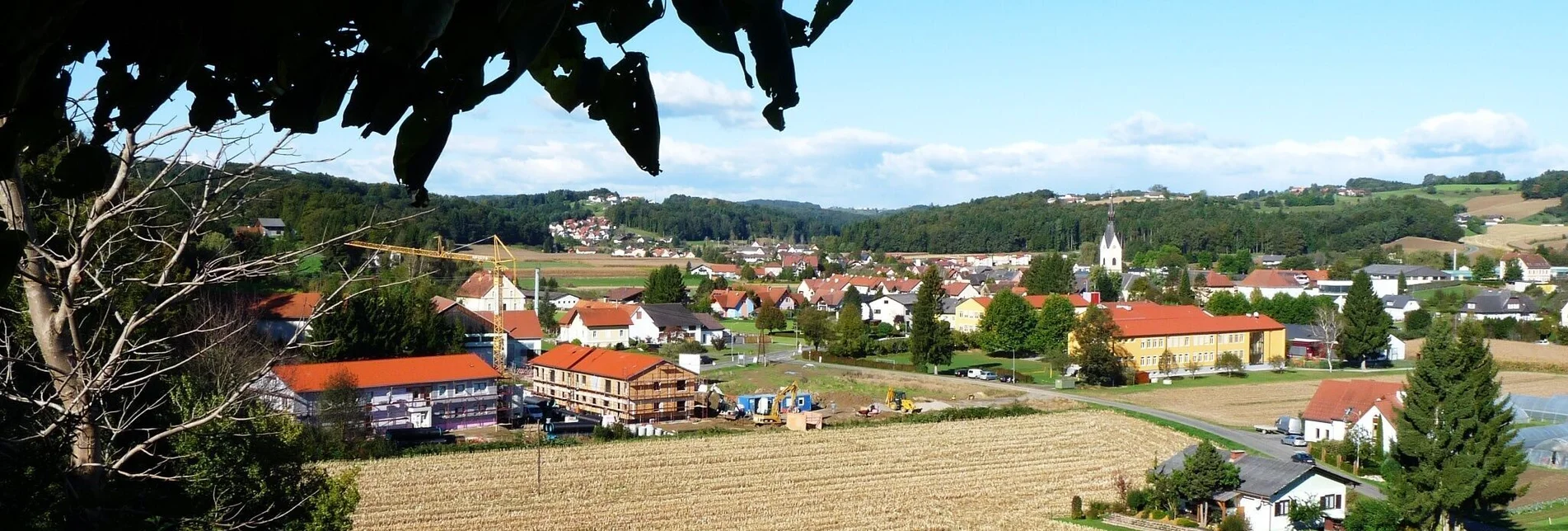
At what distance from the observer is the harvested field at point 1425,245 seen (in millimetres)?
112744

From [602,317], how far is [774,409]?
23.6m

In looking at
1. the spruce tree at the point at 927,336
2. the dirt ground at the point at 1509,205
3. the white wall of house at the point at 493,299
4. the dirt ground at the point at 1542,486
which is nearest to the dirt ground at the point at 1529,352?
the spruce tree at the point at 927,336

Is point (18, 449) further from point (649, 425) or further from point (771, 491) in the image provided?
point (649, 425)

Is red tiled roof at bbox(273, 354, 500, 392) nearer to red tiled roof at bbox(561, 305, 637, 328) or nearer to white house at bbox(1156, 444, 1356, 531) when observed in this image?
red tiled roof at bbox(561, 305, 637, 328)

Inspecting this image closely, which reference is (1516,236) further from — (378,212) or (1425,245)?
(378,212)

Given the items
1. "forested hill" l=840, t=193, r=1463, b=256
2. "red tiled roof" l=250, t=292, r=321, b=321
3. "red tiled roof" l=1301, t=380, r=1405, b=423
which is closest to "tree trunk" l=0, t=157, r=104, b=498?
"red tiled roof" l=1301, t=380, r=1405, b=423

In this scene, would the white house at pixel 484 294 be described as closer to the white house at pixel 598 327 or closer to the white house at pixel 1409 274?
the white house at pixel 598 327

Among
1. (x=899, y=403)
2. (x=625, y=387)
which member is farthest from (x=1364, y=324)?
(x=625, y=387)

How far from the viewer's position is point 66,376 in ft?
16.3

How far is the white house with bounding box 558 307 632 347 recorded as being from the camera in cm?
5762

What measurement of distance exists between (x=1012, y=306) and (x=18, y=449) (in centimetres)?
4860

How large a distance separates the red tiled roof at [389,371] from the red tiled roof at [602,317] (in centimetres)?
2071

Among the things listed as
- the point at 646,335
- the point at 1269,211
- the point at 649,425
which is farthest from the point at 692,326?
the point at 1269,211

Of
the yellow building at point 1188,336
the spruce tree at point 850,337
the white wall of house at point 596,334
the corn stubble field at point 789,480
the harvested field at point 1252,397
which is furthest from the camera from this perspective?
the white wall of house at point 596,334
